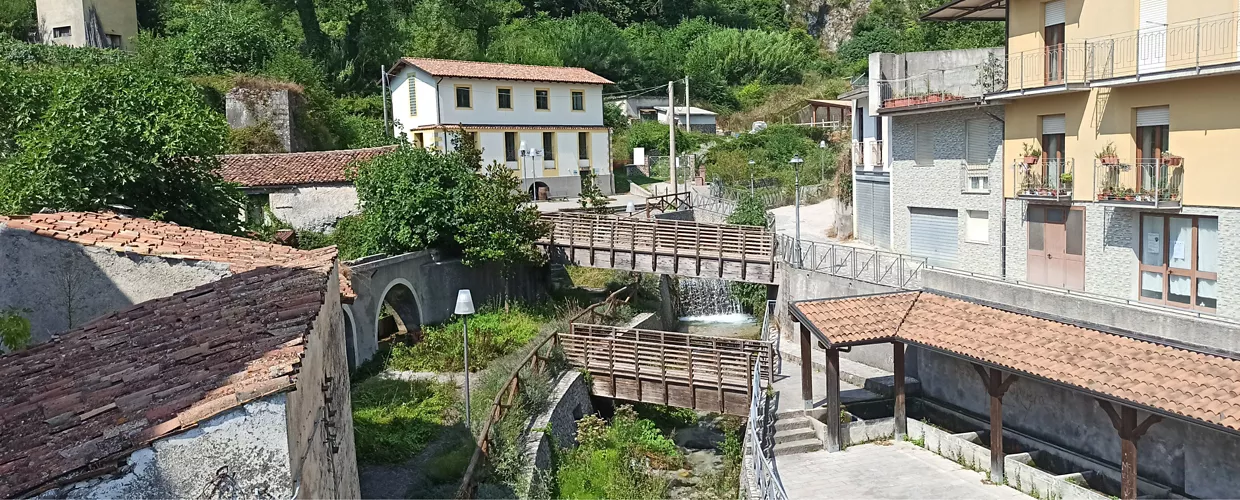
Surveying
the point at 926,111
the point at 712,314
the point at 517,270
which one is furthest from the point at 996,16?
the point at 517,270

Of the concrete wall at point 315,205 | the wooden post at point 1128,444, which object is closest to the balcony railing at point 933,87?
the wooden post at point 1128,444

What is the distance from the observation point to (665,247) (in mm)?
28016

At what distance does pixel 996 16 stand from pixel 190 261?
74.5 feet

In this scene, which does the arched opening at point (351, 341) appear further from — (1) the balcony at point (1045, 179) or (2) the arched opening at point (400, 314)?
(1) the balcony at point (1045, 179)

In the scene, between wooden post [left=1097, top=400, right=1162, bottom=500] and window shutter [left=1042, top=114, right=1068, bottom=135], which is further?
window shutter [left=1042, top=114, right=1068, bottom=135]

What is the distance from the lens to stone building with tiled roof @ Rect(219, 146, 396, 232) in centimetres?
3167

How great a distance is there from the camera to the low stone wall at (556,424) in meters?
17.1

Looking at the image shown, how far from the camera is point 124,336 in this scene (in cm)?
923

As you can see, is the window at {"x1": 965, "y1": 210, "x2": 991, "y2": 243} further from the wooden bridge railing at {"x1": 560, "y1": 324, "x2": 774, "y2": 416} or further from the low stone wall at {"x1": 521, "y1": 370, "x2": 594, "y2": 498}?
the low stone wall at {"x1": 521, "y1": 370, "x2": 594, "y2": 498}

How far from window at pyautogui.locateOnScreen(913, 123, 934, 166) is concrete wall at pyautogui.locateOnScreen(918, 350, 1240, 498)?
9.92 metres

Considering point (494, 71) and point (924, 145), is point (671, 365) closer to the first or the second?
point (924, 145)

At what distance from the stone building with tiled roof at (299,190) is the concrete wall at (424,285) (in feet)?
18.3

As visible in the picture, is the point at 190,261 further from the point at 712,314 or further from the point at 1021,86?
the point at 712,314

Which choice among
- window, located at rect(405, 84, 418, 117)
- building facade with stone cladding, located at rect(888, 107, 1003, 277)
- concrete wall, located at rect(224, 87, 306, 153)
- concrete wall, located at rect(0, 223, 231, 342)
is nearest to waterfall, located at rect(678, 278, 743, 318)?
building facade with stone cladding, located at rect(888, 107, 1003, 277)
